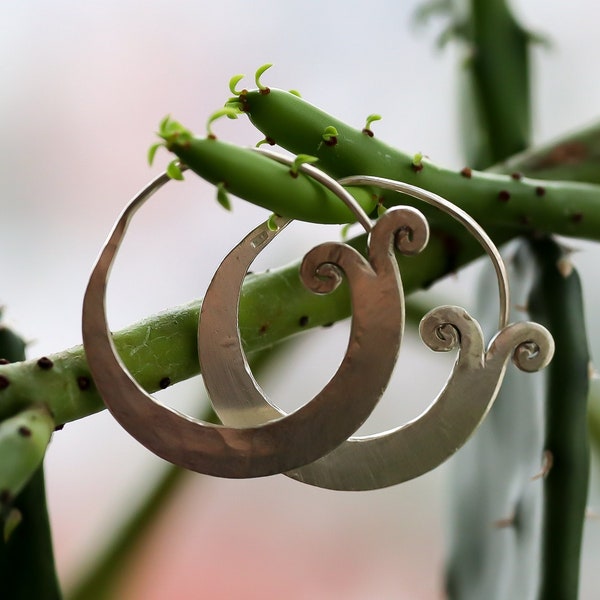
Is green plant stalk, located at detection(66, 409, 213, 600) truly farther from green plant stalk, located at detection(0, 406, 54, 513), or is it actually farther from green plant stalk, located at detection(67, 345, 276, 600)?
green plant stalk, located at detection(0, 406, 54, 513)

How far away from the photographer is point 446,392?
417 millimetres

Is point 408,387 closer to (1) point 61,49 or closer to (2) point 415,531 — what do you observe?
(2) point 415,531

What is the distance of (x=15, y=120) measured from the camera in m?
1.02

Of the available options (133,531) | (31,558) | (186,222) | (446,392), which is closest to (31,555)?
(31,558)

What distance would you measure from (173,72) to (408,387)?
1.57 ft

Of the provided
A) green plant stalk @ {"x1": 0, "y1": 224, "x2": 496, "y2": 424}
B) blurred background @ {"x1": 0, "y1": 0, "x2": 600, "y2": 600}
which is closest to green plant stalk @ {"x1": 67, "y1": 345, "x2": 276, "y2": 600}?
blurred background @ {"x1": 0, "y1": 0, "x2": 600, "y2": 600}

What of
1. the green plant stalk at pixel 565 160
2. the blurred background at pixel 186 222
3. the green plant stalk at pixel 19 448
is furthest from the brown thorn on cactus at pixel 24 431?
the blurred background at pixel 186 222

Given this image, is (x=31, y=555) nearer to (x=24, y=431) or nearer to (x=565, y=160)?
(x=24, y=431)

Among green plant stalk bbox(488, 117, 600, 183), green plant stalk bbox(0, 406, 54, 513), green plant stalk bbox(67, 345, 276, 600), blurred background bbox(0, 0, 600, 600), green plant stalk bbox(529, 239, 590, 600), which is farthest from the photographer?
blurred background bbox(0, 0, 600, 600)

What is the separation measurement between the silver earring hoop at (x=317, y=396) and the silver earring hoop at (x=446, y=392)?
0.09 feet

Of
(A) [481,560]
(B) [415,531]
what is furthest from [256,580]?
(A) [481,560]

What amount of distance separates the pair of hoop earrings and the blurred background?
554 millimetres

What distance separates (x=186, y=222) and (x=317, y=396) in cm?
69

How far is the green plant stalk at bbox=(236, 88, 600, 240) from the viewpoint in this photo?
404mm
